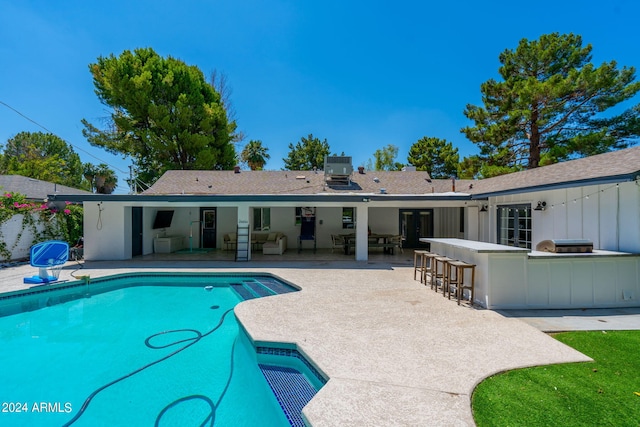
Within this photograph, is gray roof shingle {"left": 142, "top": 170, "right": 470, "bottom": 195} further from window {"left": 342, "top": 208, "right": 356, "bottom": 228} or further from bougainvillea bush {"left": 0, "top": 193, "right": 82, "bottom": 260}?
bougainvillea bush {"left": 0, "top": 193, "right": 82, "bottom": 260}

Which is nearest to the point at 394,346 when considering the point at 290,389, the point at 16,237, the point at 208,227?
the point at 290,389

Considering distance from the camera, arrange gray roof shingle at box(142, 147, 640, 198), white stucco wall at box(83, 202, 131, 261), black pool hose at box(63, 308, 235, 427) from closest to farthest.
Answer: black pool hose at box(63, 308, 235, 427) < white stucco wall at box(83, 202, 131, 261) < gray roof shingle at box(142, 147, 640, 198)

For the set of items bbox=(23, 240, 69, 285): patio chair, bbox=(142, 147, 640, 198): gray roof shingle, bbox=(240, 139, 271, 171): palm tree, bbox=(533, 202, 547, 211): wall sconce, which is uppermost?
bbox=(240, 139, 271, 171): palm tree

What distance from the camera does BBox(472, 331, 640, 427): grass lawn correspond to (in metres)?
2.89

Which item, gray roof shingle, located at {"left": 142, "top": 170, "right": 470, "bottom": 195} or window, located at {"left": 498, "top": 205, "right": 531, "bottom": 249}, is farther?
gray roof shingle, located at {"left": 142, "top": 170, "right": 470, "bottom": 195}

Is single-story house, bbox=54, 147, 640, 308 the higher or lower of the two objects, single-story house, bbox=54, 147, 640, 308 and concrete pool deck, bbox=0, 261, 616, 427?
the higher

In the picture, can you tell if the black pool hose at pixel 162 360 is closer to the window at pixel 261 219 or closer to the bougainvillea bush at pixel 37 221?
the window at pixel 261 219

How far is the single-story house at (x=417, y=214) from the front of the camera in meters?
6.57

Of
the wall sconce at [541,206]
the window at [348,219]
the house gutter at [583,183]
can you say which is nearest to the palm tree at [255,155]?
the window at [348,219]

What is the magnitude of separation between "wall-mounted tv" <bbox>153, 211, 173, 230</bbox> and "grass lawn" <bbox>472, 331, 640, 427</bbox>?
16.0m

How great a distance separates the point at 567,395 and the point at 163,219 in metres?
16.9

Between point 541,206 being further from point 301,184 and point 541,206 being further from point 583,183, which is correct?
point 301,184

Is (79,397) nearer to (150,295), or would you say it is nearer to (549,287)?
(150,295)

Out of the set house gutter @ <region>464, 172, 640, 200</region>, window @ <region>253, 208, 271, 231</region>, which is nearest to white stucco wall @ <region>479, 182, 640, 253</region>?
house gutter @ <region>464, 172, 640, 200</region>
